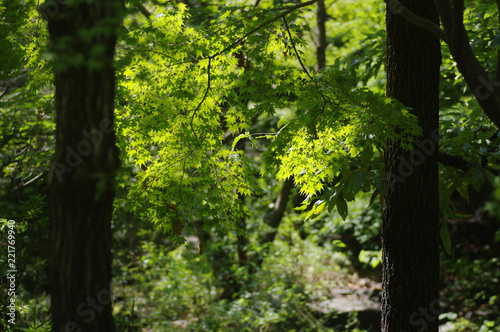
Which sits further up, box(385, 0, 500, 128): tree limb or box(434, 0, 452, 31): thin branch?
box(434, 0, 452, 31): thin branch

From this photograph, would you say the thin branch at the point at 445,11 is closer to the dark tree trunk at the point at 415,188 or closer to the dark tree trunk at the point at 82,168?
the dark tree trunk at the point at 415,188

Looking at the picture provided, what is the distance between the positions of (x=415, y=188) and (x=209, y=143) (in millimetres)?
1715

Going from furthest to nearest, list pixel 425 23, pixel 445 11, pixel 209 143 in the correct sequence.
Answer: pixel 209 143
pixel 425 23
pixel 445 11

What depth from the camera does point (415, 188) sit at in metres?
4.09

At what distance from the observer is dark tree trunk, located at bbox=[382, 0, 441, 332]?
13.4ft

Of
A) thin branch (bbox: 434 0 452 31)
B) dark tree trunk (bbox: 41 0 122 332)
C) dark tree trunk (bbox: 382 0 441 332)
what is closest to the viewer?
dark tree trunk (bbox: 41 0 122 332)

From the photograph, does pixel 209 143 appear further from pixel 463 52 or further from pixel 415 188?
pixel 463 52

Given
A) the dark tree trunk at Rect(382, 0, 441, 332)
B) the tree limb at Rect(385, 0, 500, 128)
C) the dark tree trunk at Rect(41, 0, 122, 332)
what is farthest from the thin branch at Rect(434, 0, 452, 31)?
the dark tree trunk at Rect(41, 0, 122, 332)

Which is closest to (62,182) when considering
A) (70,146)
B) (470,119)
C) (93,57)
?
(70,146)

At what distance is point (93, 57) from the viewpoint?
228 centimetres

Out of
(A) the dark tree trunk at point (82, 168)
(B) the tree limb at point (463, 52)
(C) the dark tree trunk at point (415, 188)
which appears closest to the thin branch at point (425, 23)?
(B) the tree limb at point (463, 52)

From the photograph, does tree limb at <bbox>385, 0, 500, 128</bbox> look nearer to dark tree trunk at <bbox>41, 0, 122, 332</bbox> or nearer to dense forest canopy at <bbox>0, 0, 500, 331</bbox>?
dense forest canopy at <bbox>0, 0, 500, 331</bbox>

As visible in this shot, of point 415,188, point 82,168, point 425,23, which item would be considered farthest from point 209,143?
point 82,168

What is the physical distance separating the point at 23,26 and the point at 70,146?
344 cm
